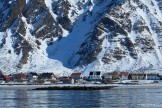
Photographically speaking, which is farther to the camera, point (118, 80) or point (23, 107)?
point (118, 80)

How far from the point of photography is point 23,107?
77.2 meters

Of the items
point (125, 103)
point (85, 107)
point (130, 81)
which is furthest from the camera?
point (130, 81)

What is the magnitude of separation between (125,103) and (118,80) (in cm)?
11620

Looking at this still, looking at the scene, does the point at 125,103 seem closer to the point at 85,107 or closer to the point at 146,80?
the point at 85,107

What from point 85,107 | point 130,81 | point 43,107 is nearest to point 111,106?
point 85,107

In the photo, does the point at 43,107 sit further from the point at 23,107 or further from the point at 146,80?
the point at 146,80

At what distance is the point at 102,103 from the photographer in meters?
82.1

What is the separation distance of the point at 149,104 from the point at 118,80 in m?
119

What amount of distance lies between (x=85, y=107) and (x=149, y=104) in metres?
9.42

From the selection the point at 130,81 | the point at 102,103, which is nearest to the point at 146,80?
the point at 130,81

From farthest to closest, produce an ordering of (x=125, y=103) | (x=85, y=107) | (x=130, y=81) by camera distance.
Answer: (x=130, y=81)
(x=125, y=103)
(x=85, y=107)

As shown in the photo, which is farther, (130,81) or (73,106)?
(130,81)

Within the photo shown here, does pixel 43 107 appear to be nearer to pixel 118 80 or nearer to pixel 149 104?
pixel 149 104

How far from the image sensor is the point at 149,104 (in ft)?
259
